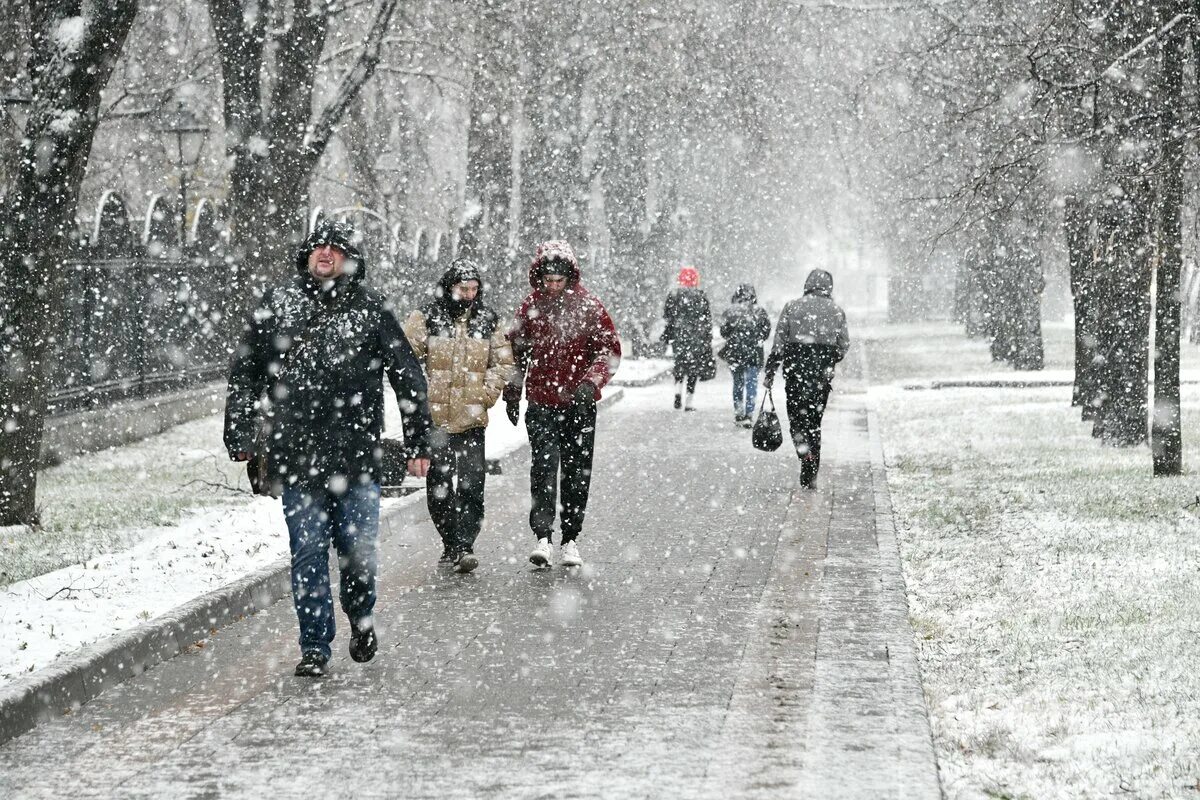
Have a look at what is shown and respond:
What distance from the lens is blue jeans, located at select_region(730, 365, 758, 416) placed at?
18.6 m

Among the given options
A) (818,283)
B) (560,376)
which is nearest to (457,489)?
(560,376)

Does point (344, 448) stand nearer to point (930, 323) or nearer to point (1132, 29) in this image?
point (1132, 29)

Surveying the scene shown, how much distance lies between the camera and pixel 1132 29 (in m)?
13.3

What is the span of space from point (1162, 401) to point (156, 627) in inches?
349

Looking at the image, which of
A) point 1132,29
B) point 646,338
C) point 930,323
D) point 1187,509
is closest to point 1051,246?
point 646,338

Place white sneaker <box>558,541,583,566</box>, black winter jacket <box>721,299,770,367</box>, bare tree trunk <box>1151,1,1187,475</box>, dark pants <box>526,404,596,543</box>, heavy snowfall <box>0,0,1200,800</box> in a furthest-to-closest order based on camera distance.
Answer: black winter jacket <box>721,299,770,367</box> → bare tree trunk <box>1151,1,1187,475</box> → white sneaker <box>558,541,583,566</box> → dark pants <box>526,404,596,543</box> → heavy snowfall <box>0,0,1200,800</box>

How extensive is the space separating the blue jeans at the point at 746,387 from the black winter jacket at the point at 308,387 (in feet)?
40.2

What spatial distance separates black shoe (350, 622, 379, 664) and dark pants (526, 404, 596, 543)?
2.44 m

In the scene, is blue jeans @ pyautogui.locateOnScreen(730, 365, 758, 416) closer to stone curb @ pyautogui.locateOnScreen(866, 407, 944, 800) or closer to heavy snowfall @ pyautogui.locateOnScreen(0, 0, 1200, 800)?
heavy snowfall @ pyautogui.locateOnScreen(0, 0, 1200, 800)

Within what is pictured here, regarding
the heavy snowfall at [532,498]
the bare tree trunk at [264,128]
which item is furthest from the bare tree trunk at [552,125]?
the bare tree trunk at [264,128]

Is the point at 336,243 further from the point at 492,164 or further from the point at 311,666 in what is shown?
the point at 492,164

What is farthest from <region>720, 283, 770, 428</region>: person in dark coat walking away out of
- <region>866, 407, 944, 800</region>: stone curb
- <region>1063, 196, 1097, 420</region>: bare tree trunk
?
<region>866, 407, 944, 800</region>: stone curb

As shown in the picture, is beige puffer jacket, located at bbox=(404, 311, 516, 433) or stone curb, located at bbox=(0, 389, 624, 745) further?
beige puffer jacket, located at bbox=(404, 311, 516, 433)

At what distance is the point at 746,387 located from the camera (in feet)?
61.6
